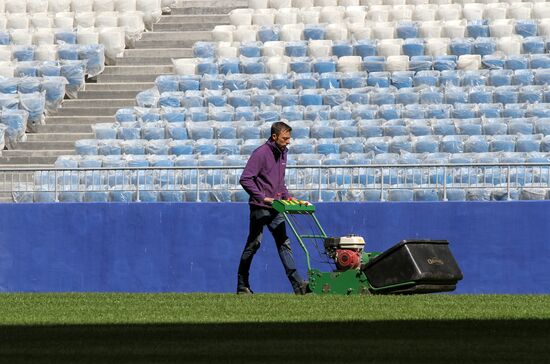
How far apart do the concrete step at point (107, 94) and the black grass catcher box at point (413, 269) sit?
9.92 meters

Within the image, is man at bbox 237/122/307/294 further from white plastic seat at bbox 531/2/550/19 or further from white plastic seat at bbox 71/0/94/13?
white plastic seat at bbox 71/0/94/13

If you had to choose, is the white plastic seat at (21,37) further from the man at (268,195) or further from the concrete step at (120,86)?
the man at (268,195)

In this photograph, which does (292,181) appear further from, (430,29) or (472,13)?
(472,13)

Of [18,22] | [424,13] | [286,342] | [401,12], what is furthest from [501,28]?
[286,342]

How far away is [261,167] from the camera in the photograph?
1488cm

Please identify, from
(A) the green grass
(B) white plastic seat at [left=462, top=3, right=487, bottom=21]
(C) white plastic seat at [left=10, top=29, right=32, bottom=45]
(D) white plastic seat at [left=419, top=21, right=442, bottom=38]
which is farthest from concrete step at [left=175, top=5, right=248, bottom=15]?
(A) the green grass

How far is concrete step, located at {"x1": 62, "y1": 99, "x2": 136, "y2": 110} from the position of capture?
23016 mm

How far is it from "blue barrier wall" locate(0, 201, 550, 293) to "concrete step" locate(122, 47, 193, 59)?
22.7 feet

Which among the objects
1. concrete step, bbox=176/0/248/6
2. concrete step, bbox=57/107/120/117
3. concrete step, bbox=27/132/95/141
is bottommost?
concrete step, bbox=27/132/95/141

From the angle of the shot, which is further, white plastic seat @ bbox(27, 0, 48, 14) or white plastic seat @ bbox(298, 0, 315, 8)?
white plastic seat @ bbox(27, 0, 48, 14)

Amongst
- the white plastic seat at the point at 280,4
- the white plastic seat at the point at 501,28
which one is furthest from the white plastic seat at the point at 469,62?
the white plastic seat at the point at 280,4

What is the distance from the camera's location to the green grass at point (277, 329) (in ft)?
27.1

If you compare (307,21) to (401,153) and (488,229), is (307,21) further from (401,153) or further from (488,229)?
(488,229)

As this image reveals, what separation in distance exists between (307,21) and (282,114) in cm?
430
